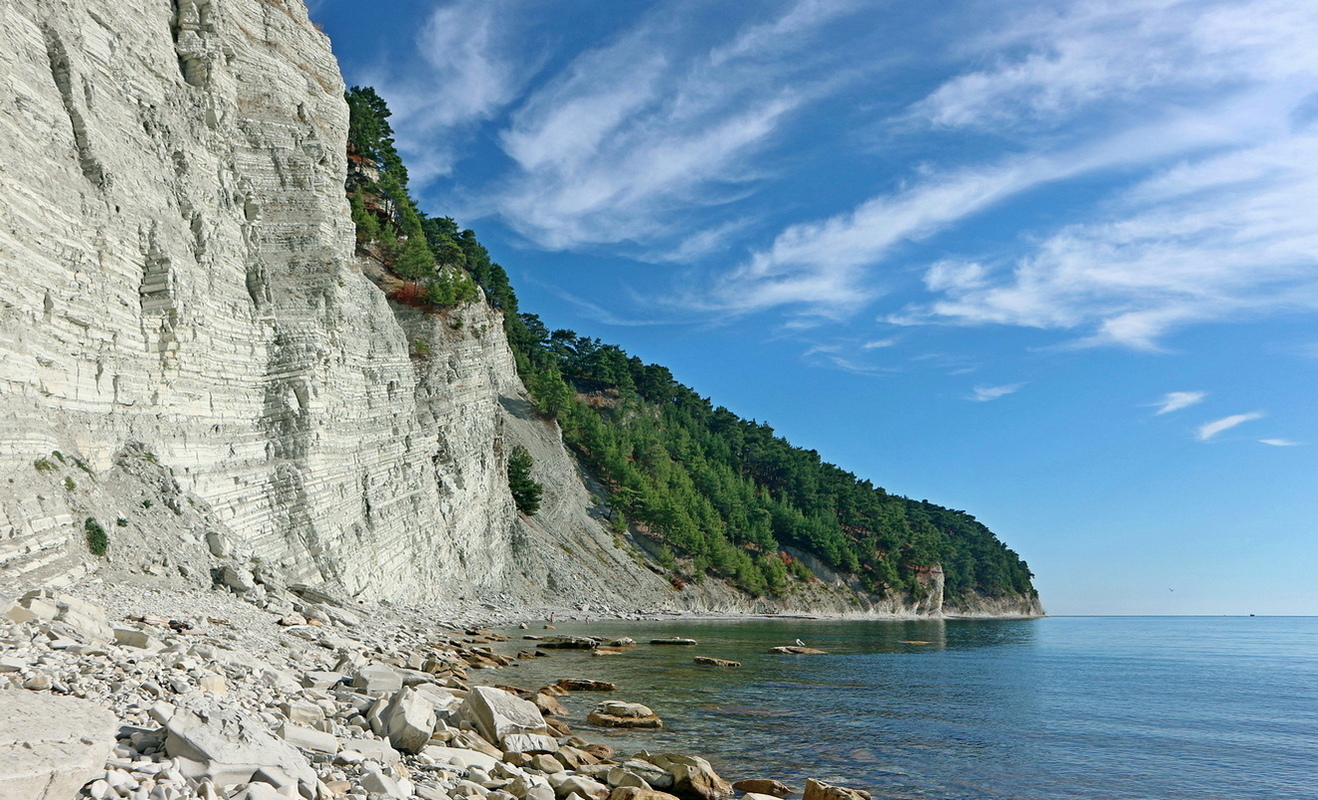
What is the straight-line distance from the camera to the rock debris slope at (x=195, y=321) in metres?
16.5

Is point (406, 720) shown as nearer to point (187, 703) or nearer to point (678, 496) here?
point (187, 703)

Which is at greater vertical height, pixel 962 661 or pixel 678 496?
pixel 678 496

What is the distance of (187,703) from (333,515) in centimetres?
2266

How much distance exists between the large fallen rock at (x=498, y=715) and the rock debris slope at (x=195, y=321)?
311 inches

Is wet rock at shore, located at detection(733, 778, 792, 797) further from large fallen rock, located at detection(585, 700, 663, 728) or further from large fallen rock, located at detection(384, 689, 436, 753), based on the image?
large fallen rock, located at detection(384, 689, 436, 753)

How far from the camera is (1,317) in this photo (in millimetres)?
15250

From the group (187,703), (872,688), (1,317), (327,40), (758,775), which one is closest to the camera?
(187,703)

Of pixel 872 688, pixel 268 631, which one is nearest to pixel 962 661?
pixel 872 688

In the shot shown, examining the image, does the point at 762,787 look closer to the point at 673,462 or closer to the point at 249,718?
the point at 249,718

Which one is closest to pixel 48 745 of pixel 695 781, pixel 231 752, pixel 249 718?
pixel 231 752

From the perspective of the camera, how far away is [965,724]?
19484 millimetres

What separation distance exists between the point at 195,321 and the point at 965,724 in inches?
963

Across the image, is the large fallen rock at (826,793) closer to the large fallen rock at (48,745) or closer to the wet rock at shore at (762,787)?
the wet rock at shore at (762,787)

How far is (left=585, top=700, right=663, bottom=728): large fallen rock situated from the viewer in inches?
619
